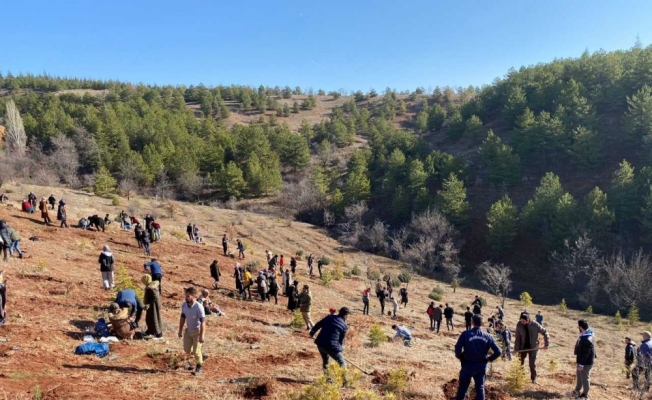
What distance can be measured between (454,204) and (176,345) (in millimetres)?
41790

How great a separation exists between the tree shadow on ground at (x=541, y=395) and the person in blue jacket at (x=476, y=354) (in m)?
2.50

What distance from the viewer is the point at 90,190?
1933 inches

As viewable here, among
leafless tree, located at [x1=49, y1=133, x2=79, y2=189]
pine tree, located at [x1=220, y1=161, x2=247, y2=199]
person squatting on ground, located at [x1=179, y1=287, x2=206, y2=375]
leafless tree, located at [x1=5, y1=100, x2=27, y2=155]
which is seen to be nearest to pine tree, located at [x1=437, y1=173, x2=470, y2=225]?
pine tree, located at [x1=220, y1=161, x2=247, y2=199]

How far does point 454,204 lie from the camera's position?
4725cm

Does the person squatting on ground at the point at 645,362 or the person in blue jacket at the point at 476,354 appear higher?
the person in blue jacket at the point at 476,354

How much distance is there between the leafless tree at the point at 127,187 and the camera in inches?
2070

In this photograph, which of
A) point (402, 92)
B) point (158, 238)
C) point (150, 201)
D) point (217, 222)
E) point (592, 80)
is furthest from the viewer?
point (402, 92)

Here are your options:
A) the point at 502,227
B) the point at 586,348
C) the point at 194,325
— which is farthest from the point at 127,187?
the point at 586,348

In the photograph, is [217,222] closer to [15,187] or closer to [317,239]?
[317,239]

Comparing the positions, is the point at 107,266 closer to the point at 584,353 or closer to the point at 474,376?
the point at 474,376

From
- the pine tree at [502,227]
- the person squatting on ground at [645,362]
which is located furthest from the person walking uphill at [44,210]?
the pine tree at [502,227]

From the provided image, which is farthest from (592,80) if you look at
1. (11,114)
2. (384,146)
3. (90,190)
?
(11,114)

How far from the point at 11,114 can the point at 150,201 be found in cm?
3667

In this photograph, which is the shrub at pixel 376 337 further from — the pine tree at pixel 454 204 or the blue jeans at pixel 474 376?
the pine tree at pixel 454 204
